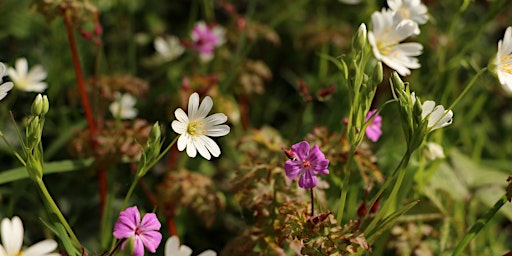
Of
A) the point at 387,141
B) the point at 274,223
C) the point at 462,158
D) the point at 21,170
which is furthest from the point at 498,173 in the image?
the point at 21,170

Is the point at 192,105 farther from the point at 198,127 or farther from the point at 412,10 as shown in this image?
the point at 412,10

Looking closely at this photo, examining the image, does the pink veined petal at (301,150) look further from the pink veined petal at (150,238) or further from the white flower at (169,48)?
the white flower at (169,48)

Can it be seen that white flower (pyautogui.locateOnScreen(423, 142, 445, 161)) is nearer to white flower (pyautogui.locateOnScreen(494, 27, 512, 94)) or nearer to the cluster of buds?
white flower (pyautogui.locateOnScreen(494, 27, 512, 94))

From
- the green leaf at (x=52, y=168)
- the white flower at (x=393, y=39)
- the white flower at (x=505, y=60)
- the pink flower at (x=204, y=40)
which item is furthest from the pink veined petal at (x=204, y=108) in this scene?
the pink flower at (x=204, y=40)

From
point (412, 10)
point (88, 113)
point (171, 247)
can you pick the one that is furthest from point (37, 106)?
point (412, 10)

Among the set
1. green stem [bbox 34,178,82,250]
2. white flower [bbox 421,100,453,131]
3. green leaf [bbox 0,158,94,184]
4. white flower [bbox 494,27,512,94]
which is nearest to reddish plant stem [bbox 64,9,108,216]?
green leaf [bbox 0,158,94,184]
